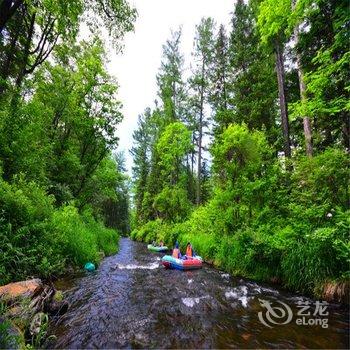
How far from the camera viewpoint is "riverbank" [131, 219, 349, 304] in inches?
296

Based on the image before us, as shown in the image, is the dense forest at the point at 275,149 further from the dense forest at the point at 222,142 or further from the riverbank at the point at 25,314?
the riverbank at the point at 25,314

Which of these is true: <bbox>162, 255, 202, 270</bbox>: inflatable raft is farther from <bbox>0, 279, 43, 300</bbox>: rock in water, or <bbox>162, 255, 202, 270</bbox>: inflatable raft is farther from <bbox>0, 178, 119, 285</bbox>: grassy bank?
<bbox>0, 279, 43, 300</bbox>: rock in water

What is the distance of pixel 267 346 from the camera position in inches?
206

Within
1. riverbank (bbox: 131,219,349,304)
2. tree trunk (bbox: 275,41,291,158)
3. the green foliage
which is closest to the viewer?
riverbank (bbox: 131,219,349,304)

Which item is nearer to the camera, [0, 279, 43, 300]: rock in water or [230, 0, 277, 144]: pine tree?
[0, 279, 43, 300]: rock in water

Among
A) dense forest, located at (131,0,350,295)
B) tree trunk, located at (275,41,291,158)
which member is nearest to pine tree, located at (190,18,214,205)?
dense forest, located at (131,0,350,295)

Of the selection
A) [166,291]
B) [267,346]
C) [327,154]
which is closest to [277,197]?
[327,154]

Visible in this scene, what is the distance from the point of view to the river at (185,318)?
5426 mm

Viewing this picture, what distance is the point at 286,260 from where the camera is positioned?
29.9 ft

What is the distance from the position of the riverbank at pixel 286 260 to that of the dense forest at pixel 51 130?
21.0 ft

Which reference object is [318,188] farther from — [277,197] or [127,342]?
[127,342]

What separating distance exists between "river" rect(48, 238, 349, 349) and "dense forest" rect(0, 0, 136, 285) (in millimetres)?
1927

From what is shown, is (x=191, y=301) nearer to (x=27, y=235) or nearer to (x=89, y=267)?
(x=27, y=235)

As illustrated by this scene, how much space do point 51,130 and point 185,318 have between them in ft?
45.9
